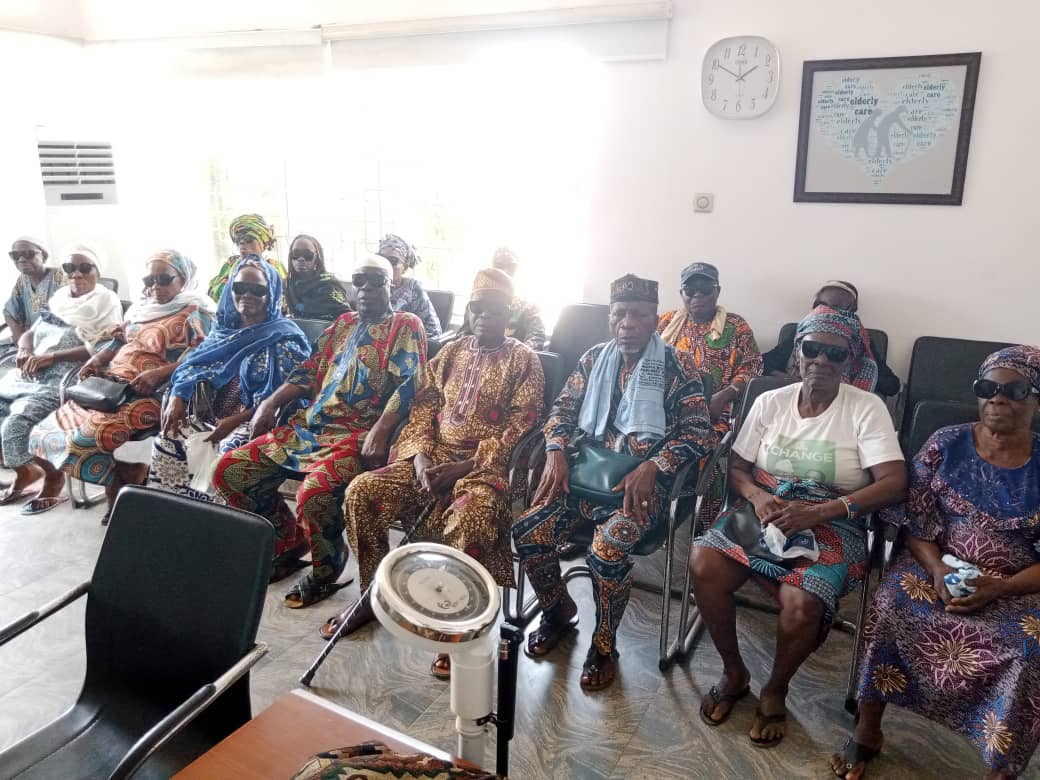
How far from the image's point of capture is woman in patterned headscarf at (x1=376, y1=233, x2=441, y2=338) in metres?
Result: 4.24

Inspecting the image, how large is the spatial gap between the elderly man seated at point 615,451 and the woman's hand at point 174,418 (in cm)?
161

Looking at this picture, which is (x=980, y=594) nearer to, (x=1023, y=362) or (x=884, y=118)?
(x=1023, y=362)

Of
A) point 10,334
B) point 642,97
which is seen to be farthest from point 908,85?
point 10,334

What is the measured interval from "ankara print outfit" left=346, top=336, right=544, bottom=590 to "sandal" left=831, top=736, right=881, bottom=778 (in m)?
1.07

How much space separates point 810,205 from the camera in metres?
3.68

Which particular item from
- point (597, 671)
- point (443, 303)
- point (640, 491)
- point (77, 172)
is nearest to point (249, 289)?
point (443, 303)

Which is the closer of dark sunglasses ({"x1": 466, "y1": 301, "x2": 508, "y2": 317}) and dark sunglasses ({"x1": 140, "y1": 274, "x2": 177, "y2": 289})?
dark sunglasses ({"x1": 466, "y1": 301, "x2": 508, "y2": 317})

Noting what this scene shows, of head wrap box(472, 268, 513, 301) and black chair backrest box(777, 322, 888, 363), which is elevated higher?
head wrap box(472, 268, 513, 301)

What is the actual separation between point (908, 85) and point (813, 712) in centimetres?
270

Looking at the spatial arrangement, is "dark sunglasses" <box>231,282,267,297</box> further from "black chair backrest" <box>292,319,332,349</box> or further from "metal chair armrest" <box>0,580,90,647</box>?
"metal chair armrest" <box>0,580,90,647</box>

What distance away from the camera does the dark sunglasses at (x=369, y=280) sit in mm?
2936

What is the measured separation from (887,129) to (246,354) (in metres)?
3.00

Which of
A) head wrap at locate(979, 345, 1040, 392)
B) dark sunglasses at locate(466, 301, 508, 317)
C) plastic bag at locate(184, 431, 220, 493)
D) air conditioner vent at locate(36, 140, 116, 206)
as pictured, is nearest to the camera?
head wrap at locate(979, 345, 1040, 392)

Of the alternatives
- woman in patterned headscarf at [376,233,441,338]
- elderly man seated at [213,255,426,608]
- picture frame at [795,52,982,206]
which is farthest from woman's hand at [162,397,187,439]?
picture frame at [795,52,982,206]
